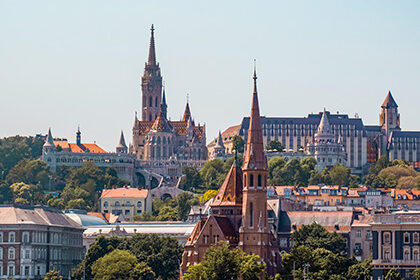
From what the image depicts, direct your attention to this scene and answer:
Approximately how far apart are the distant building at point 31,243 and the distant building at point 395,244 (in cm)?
4116

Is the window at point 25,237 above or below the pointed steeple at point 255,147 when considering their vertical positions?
below

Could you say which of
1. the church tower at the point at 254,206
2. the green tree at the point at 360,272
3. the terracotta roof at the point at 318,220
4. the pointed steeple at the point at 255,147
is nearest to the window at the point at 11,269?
the terracotta roof at the point at 318,220

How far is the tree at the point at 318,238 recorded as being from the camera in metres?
166

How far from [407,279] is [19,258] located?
47.1 metres

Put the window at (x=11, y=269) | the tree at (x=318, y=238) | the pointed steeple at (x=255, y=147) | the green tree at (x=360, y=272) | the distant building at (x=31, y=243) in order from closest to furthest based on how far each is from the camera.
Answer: the green tree at (x=360, y=272), the pointed steeple at (x=255, y=147), the tree at (x=318, y=238), the window at (x=11, y=269), the distant building at (x=31, y=243)

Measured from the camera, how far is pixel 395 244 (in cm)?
15900

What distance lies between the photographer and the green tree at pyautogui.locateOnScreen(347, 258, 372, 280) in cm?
14638

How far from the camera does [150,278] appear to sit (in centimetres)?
16062

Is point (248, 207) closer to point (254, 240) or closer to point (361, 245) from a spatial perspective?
point (254, 240)

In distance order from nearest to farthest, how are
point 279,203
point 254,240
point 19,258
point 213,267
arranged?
point 213,267 < point 254,240 < point 19,258 < point 279,203

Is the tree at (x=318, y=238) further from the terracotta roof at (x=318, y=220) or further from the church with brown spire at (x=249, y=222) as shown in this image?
the church with brown spire at (x=249, y=222)

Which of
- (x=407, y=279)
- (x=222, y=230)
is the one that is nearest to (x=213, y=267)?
(x=222, y=230)

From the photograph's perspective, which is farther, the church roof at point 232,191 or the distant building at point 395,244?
the church roof at point 232,191

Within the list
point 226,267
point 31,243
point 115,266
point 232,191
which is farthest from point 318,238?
point 31,243
